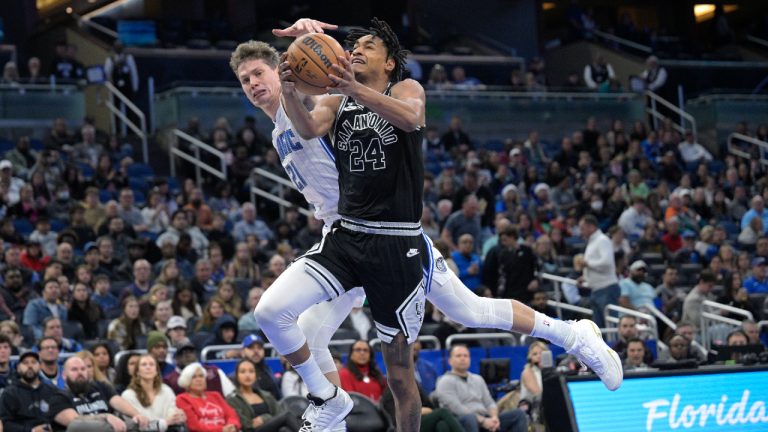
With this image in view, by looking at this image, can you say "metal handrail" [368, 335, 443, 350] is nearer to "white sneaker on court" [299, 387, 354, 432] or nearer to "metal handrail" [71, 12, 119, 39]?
"white sneaker on court" [299, 387, 354, 432]

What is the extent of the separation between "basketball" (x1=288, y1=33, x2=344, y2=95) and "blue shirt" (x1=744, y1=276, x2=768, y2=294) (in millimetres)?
13534

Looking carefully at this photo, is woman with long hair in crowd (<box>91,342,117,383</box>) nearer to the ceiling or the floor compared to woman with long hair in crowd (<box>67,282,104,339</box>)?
nearer to the floor

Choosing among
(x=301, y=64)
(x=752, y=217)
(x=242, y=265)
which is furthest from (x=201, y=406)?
(x=752, y=217)

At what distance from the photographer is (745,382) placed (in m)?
10.2

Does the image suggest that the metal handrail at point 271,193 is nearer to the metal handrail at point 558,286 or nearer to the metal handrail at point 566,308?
the metal handrail at point 558,286

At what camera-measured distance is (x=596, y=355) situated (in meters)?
8.14

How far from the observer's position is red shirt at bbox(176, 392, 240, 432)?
12.2 meters

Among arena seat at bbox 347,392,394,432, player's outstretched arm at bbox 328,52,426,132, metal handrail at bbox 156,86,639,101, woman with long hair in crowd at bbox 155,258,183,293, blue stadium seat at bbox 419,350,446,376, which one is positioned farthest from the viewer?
metal handrail at bbox 156,86,639,101

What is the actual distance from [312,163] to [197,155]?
1376cm

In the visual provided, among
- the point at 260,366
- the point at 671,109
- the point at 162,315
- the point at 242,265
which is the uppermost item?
the point at 671,109

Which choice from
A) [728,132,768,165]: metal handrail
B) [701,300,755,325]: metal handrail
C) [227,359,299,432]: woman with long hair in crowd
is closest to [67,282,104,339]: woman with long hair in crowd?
[227,359,299,432]: woman with long hair in crowd

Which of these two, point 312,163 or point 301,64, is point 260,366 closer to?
point 312,163

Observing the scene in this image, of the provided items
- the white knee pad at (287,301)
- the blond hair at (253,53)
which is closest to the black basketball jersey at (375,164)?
the white knee pad at (287,301)

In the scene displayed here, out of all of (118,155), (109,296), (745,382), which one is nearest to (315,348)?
(745,382)
